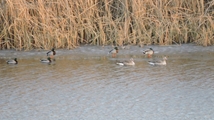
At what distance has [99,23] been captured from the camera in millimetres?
13992

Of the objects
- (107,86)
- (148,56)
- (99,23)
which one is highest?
(99,23)

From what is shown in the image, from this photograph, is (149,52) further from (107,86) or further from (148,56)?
(107,86)

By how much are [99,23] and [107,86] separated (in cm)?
445

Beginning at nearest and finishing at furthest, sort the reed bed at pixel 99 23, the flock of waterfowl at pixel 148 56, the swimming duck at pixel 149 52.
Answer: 1. the flock of waterfowl at pixel 148 56
2. the swimming duck at pixel 149 52
3. the reed bed at pixel 99 23

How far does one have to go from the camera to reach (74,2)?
46.9ft

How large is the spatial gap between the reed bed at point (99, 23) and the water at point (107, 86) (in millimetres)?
368

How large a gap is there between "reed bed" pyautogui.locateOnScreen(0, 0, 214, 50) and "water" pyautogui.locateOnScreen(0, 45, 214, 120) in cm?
37

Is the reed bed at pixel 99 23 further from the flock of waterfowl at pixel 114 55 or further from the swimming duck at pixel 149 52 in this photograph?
the swimming duck at pixel 149 52

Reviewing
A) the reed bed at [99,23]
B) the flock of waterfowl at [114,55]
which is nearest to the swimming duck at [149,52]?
the flock of waterfowl at [114,55]

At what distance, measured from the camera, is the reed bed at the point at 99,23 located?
45.3 ft

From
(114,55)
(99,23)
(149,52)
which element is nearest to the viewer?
(149,52)

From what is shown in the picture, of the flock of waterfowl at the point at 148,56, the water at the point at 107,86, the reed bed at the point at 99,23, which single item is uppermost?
the reed bed at the point at 99,23

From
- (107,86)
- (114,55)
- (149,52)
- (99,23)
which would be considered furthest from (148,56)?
(107,86)

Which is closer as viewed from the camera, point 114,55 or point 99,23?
point 114,55
